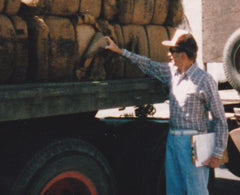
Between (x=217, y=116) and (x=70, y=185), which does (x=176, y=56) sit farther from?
(x=70, y=185)

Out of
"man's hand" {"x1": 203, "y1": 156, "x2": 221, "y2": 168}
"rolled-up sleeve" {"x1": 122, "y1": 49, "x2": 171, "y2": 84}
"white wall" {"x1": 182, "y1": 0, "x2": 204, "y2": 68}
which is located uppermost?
"white wall" {"x1": 182, "y1": 0, "x2": 204, "y2": 68}

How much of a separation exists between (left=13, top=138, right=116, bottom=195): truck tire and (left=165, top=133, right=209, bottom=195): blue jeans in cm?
52

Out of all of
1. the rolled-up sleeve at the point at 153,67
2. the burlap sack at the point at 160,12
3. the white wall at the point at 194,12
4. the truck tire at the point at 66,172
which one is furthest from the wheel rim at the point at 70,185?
the white wall at the point at 194,12

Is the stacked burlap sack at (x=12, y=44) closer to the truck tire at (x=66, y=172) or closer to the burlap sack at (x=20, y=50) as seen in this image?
the burlap sack at (x=20, y=50)

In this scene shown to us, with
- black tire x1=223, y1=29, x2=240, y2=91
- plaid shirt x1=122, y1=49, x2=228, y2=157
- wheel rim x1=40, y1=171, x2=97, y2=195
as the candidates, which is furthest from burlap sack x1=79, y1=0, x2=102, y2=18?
black tire x1=223, y1=29, x2=240, y2=91

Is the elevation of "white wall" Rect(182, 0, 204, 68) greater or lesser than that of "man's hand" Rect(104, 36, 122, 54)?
greater

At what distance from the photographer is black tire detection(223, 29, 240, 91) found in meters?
4.77

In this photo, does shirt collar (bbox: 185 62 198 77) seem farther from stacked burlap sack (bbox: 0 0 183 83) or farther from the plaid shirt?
stacked burlap sack (bbox: 0 0 183 83)

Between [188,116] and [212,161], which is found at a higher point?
[188,116]

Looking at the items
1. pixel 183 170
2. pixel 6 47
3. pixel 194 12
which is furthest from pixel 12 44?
pixel 194 12

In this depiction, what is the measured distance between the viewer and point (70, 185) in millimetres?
2822

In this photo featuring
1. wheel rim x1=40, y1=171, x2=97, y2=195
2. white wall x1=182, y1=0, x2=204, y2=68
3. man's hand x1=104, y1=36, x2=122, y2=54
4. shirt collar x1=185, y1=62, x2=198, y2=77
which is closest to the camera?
wheel rim x1=40, y1=171, x2=97, y2=195

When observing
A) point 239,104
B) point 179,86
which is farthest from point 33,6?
point 239,104

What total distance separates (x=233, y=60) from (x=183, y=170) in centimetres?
234
